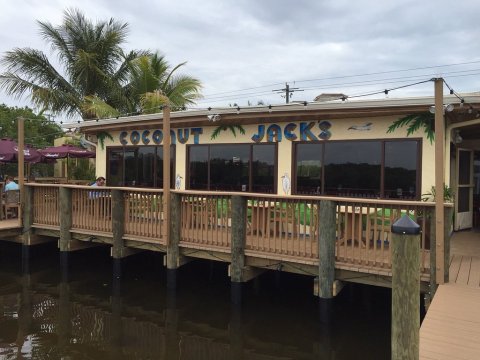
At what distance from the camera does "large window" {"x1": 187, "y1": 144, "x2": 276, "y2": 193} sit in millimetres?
9953

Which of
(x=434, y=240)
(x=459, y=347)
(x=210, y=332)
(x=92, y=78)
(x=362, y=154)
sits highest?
(x=92, y=78)

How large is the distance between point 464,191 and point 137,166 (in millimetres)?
8371

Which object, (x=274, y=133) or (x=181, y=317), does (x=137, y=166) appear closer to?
(x=274, y=133)

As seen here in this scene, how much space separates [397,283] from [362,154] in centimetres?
593

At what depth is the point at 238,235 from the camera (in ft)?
24.2

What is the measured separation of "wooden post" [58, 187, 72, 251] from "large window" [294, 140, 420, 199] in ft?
17.0

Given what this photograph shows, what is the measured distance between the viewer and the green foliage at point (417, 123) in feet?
26.2

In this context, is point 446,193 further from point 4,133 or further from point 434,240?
point 4,133

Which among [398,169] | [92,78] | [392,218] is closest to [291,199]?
[392,218]

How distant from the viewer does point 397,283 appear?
10.3 feet

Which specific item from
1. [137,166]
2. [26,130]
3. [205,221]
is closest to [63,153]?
[137,166]

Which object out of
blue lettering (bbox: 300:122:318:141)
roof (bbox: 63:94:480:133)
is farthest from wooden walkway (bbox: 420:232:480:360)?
blue lettering (bbox: 300:122:318:141)

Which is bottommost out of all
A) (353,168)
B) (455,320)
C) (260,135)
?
(455,320)

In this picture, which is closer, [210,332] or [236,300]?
[210,332]
